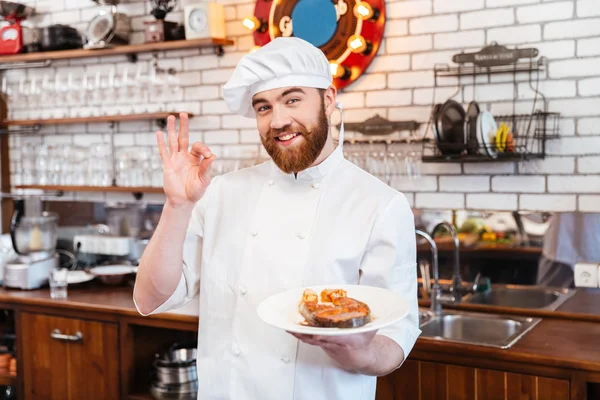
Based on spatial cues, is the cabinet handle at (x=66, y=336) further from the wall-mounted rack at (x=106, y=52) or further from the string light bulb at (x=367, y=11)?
the string light bulb at (x=367, y=11)

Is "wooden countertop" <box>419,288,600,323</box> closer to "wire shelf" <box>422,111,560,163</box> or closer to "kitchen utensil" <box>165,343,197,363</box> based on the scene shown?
"wire shelf" <box>422,111,560,163</box>

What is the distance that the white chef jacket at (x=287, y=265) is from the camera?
2176 millimetres

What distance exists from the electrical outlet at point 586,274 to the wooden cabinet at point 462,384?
3.02 feet

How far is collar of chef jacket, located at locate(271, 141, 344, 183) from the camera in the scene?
7.57ft

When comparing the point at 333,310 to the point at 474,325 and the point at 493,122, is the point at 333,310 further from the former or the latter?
the point at 493,122

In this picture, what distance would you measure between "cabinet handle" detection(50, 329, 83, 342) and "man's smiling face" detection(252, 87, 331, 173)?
2.08 meters

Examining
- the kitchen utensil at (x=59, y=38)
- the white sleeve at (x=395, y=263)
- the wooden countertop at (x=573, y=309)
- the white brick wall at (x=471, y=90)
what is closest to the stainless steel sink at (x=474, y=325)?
the wooden countertop at (x=573, y=309)

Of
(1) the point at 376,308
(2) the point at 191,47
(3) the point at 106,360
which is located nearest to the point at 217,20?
(2) the point at 191,47

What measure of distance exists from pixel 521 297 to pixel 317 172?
5.74 feet

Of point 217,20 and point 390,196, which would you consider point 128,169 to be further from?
point 390,196

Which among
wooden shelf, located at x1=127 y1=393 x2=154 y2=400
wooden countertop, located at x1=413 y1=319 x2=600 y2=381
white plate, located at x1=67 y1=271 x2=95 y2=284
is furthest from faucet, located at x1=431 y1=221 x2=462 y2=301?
white plate, located at x1=67 y1=271 x2=95 y2=284

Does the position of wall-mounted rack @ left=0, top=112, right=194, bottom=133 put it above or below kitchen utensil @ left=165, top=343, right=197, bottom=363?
above

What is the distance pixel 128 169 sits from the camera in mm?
4559

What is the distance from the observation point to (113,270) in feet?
14.4
